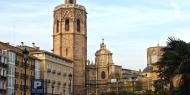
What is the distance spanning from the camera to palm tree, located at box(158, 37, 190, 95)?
1514 inches

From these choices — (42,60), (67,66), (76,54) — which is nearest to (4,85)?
(42,60)

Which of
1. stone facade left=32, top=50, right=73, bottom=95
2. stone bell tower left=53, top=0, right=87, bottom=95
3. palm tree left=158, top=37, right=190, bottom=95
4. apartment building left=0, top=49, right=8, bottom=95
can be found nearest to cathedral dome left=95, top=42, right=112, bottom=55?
stone bell tower left=53, top=0, right=87, bottom=95

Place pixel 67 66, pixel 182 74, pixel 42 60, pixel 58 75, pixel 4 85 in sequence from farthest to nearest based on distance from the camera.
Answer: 1. pixel 67 66
2. pixel 58 75
3. pixel 42 60
4. pixel 4 85
5. pixel 182 74

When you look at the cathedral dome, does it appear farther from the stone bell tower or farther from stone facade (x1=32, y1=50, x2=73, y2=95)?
stone facade (x1=32, y1=50, x2=73, y2=95)

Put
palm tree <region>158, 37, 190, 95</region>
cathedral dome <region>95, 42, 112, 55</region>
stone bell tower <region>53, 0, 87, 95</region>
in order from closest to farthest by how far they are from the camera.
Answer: palm tree <region>158, 37, 190, 95</region>, stone bell tower <region>53, 0, 87, 95</region>, cathedral dome <region>95, 42, 112, 55</region>

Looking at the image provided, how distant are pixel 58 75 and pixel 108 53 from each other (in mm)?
45608

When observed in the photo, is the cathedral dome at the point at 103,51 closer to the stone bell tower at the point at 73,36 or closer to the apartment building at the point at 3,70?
the stone bell tower at the point at 73,36

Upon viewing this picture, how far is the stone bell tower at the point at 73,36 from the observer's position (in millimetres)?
160000

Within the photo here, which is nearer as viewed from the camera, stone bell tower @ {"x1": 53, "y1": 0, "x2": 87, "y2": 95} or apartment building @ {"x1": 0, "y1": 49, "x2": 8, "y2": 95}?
apartment building @ {"x1": 0, "y1": 49, "x2": 8, "y2": 95}

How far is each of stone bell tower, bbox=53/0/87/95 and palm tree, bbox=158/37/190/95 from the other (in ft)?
386

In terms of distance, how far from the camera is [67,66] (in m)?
150

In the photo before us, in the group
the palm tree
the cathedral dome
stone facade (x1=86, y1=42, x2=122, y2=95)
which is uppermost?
the cathedral dome

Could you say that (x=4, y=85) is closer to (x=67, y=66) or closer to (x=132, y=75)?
(x=67, y=66)

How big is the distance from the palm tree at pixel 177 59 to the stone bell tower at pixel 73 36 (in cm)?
11755
